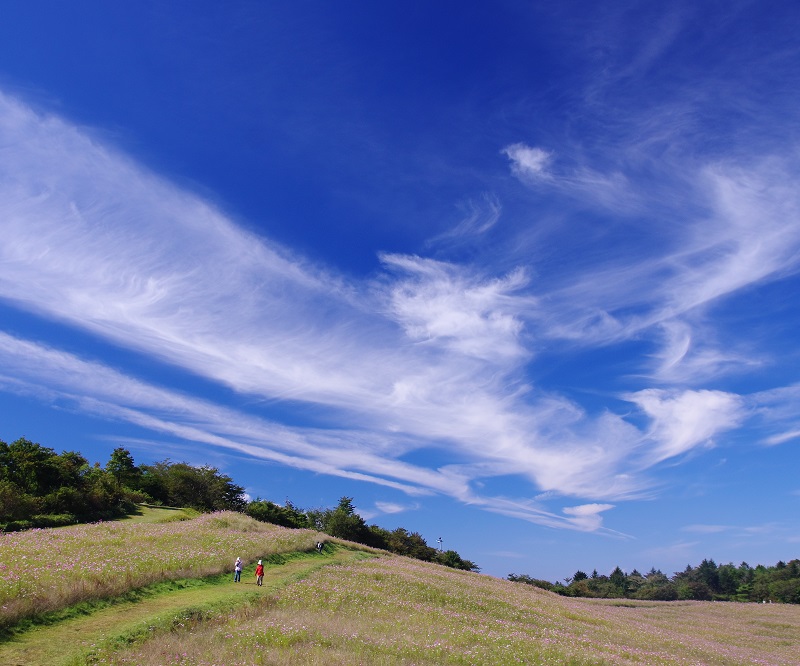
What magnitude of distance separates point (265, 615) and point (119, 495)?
3836 centimetres

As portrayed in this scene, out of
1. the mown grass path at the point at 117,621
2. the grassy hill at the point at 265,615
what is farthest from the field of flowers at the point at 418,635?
the mown grass path at the point at 117,621

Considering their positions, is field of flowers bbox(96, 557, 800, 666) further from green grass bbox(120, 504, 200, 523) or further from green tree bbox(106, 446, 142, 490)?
green tree bbox(106, 446, 142, 490)

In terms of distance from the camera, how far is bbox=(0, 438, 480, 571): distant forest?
144ft

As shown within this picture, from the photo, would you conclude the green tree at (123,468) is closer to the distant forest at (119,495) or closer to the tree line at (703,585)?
the distant forest at (119,495)

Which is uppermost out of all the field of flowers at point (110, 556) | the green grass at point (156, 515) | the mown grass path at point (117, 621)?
the green grass at point (156, 515)

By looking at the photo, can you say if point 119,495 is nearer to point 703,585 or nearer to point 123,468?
point 123,468

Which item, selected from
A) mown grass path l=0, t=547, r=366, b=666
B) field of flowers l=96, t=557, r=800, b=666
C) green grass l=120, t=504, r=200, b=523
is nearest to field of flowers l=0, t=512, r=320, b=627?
mown grass path l=0, t=547, r=366, b=666

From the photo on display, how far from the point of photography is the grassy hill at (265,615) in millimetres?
17891

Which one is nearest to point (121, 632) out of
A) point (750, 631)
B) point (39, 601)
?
point (39, 601)

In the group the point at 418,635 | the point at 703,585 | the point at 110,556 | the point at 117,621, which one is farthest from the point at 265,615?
the point at 703,585

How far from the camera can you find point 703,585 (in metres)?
125

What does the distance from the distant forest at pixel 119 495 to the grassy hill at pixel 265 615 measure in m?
7.86

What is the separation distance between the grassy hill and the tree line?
64.0 metres

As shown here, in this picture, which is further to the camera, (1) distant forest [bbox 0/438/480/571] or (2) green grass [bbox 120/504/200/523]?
(2) green grass [bbox 120/504/200/523]
